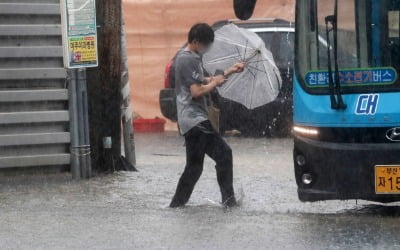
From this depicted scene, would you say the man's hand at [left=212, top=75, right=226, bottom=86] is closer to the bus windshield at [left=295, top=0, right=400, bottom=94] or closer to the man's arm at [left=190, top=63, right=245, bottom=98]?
the man's arm at [left=190, top=63, right=245, bottom=98]

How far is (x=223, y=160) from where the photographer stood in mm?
10820

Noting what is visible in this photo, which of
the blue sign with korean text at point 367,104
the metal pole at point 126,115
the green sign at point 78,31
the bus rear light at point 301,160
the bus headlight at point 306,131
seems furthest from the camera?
the metal pole at point 126,115

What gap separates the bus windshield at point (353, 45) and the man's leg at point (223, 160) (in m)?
1.07

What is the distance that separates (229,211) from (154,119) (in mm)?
9324

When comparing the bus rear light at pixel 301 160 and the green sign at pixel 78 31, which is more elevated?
the green sign at pixel 78 31

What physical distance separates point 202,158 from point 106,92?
9.33 feet

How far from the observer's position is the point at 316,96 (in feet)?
33.2

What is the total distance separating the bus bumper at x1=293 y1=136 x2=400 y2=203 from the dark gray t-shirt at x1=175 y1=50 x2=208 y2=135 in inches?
43.2

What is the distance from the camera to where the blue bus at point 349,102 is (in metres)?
9.69

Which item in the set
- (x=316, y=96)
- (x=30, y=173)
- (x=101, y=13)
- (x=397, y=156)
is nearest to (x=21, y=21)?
(x=101, y=13)

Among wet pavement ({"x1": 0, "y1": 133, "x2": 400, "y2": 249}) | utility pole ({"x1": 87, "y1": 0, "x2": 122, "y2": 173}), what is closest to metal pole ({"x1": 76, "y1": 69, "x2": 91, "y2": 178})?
wet pavement ({"x1": 0, "y1": 133, "x2": 400, "y2": 249})

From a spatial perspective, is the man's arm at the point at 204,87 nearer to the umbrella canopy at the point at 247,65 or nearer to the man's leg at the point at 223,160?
the man's leg at the point at 223,160

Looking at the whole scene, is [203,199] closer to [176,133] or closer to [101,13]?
[101,13]

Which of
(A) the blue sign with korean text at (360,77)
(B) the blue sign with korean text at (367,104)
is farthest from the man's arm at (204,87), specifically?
(B) the blue sign with korean text at (367,104)
